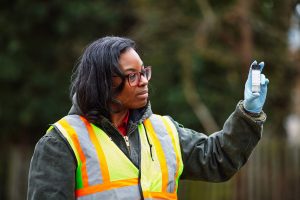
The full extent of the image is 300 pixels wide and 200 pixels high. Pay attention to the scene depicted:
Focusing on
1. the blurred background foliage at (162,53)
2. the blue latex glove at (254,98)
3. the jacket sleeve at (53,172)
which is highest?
the blurred background foliage at (162,53)

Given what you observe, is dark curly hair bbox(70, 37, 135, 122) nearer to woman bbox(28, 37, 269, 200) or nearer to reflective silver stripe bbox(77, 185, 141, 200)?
woman bbox(28, 37, 269, 200)

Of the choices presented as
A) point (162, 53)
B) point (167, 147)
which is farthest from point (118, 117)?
point (162, 53)

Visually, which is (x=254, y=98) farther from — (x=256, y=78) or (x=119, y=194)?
(x=119, y=194)

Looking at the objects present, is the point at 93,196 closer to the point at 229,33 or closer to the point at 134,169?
the point at 134,169

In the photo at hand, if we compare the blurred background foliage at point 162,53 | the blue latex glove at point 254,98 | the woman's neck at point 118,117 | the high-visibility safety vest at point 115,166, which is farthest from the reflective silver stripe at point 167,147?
the blurred background foliage at point 162,53

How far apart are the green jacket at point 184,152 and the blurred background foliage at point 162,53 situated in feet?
18.2

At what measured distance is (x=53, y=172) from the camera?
2.84m

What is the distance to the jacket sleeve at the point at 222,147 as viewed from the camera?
2.99 m

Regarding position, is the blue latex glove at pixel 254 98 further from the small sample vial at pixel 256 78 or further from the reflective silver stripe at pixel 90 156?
the reflective silver stripe at pixel 90 156

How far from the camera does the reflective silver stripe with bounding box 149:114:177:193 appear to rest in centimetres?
298

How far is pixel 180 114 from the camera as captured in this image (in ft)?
36.4

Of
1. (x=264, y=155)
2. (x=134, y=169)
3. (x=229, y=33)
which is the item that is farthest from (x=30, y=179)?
(x=229, y=33)

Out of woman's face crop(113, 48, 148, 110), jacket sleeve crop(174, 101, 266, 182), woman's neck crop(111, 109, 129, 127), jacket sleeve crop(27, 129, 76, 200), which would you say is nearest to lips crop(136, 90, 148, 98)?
woman's face crop(113, 48, 148, 110)

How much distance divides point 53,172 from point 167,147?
A: 1.71ft
